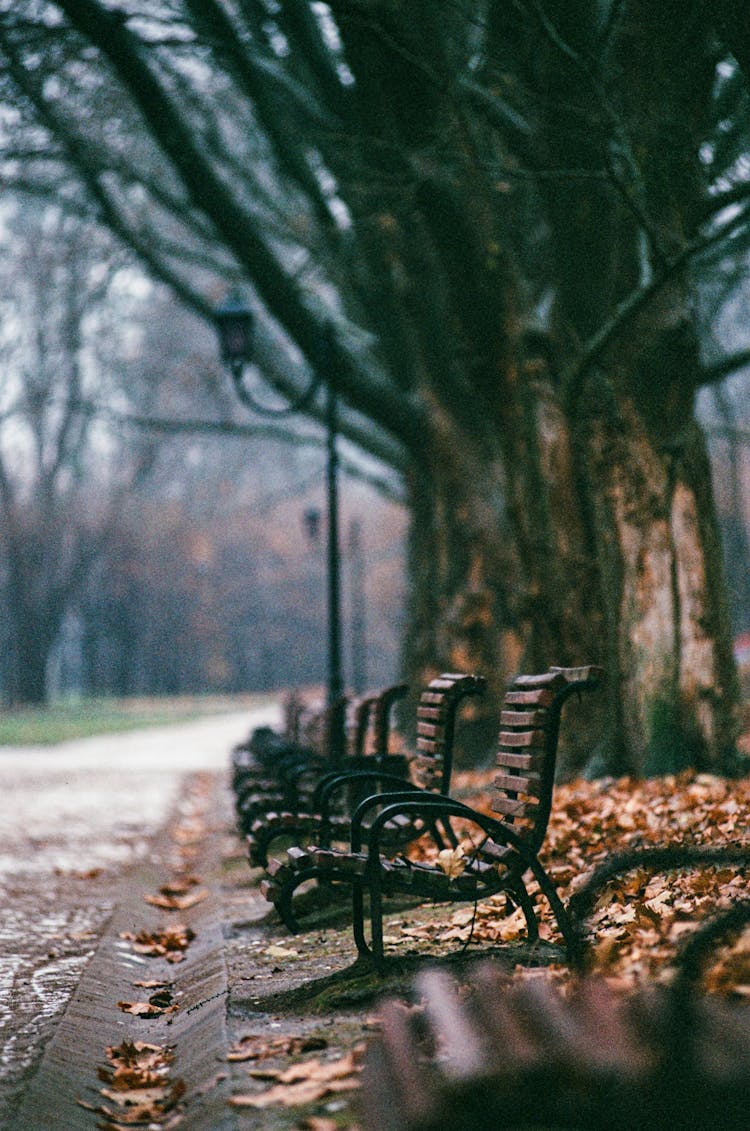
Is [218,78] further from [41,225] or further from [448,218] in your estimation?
[41,225]

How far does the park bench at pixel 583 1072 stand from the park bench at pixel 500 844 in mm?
1988

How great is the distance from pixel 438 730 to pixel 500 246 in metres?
6.24

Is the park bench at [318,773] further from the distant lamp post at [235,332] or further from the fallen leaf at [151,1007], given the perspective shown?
the distant lamp post at [235,332]

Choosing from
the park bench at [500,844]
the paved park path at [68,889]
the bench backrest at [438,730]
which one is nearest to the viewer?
the paved park path at [68,889]

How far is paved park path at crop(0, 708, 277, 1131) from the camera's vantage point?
4336 millimetres

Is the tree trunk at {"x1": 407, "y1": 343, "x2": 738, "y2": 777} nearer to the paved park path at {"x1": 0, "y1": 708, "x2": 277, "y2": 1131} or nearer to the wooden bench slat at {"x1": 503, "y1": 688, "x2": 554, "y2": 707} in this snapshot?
the paved park path at {"x1": 0, "y1": 708, "x2": 277, "y2": 1131}

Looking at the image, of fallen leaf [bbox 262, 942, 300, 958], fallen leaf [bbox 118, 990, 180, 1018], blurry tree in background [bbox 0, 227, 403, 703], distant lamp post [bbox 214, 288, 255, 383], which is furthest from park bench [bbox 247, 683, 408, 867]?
blurry tree in background [bbox 0, 227, 403, 703]

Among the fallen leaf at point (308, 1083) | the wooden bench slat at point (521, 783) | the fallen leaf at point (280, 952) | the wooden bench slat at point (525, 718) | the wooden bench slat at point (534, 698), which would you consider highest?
the wooden bench slat at point (534, 698)

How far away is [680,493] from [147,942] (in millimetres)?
5054

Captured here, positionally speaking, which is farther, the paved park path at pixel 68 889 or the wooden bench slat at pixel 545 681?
the wooden bench slat at pixel 545 681

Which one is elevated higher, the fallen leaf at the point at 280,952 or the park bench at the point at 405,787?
the park bench at the point at 405,787

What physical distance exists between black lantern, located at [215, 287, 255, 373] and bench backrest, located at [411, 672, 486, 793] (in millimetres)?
6955

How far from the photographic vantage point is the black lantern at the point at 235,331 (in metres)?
13.4

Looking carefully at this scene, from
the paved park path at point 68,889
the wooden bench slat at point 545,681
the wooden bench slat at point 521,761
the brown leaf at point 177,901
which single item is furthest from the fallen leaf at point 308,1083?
the brown leaf at point 177,901
